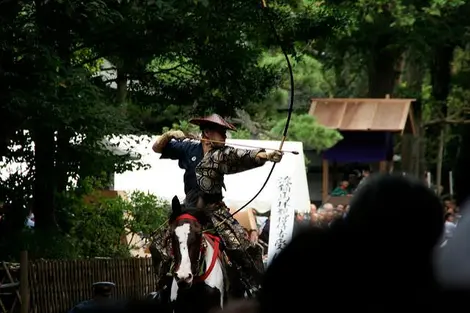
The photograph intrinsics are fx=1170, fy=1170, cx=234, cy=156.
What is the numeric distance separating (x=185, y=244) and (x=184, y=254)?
0.29ft

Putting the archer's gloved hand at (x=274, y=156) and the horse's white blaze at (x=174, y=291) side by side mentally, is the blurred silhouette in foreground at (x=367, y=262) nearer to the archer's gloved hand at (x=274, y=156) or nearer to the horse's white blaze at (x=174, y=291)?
the horse's white blaze at (x=174, y=291)

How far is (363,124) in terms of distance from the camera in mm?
27734

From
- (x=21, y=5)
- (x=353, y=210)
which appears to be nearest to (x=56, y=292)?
(x=21, y=5)

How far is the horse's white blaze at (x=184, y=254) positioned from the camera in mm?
10258

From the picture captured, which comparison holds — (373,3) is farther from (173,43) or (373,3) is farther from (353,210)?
(353,210)

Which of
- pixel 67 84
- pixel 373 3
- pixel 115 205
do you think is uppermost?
→ pixel 373 3

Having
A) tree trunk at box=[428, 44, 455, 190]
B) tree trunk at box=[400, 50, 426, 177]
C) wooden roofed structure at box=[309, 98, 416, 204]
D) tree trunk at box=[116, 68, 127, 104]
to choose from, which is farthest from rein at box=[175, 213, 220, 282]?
tree trunk at box=[428, 44, 455, 190]

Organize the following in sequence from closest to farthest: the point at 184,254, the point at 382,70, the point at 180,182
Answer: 1. the point at 184,254
2. the point at 180,182
3. the point at 382,70

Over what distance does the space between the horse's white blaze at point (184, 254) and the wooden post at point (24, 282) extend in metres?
2.95

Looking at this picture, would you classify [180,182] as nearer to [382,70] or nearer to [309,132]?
[309,132]

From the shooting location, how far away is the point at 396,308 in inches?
113

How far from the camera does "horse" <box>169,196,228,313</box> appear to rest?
33.8 feet

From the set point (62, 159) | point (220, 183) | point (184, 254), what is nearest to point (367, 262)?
point (184, 254)

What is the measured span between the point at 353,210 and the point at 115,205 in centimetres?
1329
